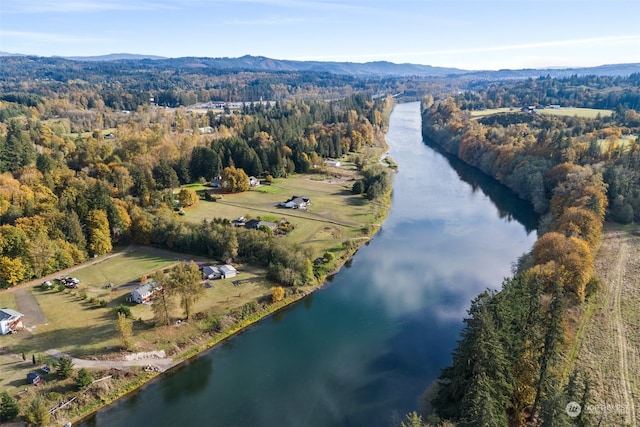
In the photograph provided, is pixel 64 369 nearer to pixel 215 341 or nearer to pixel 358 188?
pixel 215 341

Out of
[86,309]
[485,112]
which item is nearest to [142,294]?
[86,309]

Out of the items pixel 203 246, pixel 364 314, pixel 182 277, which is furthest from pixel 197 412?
pixel 203 246

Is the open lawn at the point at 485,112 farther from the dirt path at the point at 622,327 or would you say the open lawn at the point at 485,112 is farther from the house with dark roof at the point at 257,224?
the house with dark roof at the point at 257,224

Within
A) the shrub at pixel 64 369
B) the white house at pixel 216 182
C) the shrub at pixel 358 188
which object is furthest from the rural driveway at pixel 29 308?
the shrub at pixel 358 188

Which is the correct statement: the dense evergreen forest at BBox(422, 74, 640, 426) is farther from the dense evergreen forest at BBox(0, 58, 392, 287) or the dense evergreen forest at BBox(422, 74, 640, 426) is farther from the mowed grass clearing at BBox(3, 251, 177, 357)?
the mowed grass clearing at BBox(3, 251, 177, 357)

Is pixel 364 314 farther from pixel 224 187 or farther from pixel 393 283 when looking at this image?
pixel 224 187
